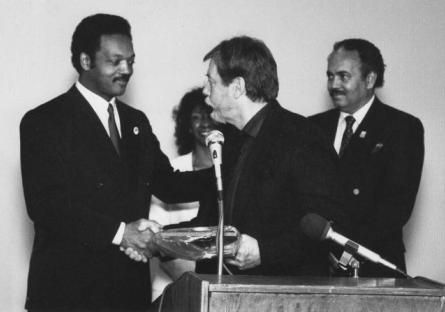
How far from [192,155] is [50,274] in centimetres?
124

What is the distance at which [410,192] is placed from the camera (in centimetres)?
381

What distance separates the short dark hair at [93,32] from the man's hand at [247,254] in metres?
1.33

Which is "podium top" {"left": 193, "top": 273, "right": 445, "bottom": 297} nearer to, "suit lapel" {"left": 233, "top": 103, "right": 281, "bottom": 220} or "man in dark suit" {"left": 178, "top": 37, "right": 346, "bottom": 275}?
"man in dark suit" {"left": 178, "top": 37, "right": 346, "bottom": 275}

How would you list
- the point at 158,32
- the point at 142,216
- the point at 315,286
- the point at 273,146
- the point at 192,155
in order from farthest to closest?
the point at 158,32 → the point at 192,155 → the point at 142,216 → the point at 273,146 → the point at 315,286

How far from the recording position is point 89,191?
347 centimetres

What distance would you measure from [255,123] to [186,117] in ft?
5.24

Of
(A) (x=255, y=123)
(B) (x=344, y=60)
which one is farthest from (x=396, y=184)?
(A) (x=255, y=123)

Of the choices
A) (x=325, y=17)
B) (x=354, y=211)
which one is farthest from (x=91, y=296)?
(x=325, y=17)

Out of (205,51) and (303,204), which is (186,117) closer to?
(205,51)

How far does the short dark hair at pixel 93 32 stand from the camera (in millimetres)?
3684

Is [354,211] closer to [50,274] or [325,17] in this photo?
[50,274]

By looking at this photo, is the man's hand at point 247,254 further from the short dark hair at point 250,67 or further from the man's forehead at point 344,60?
the man's forehead at point 344,60

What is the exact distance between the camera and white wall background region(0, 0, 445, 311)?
15.5 ft

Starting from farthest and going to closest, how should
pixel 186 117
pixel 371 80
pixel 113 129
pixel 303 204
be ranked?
1. pixel 186 117
2. pixel 371 80
3. pixel 113 129
4. pixel 303 204
